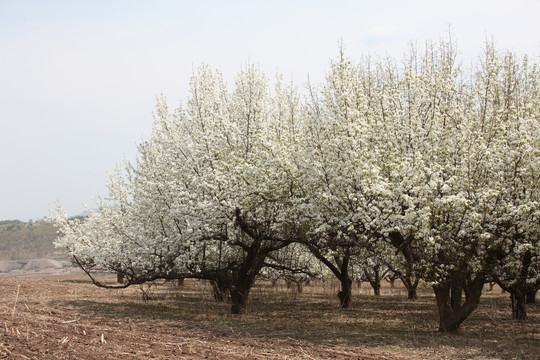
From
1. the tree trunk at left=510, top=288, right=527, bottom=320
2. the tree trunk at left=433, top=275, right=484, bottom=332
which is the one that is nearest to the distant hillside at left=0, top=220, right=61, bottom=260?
the tree trunk at left=510, top=288, right=527, bottom=320

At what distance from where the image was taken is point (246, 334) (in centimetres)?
1385

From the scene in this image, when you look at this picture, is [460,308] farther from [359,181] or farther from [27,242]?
[27,242]

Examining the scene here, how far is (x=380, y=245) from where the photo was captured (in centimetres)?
1408

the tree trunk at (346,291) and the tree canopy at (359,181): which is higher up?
the tree canopy at (359,181)

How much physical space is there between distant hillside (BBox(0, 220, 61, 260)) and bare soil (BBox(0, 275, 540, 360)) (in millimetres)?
113125

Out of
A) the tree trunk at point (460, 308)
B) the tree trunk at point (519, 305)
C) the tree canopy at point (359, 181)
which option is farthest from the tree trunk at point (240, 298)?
the tree trunk at point (519, 305)

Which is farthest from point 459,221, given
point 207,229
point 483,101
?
point 207,229

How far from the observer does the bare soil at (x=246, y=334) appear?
422 inches

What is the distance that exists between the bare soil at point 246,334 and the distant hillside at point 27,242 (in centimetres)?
11312

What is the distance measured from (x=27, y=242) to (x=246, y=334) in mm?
139162

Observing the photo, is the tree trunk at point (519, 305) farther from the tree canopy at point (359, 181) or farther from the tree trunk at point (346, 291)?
the tree trunk at point (346, 291)

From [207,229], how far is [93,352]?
704cm

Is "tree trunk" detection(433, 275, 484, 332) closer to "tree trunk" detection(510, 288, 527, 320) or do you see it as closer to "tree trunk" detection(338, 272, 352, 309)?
"tree trunk" detection(510, 288, 527, 320)

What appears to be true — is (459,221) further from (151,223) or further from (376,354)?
(151,223)
